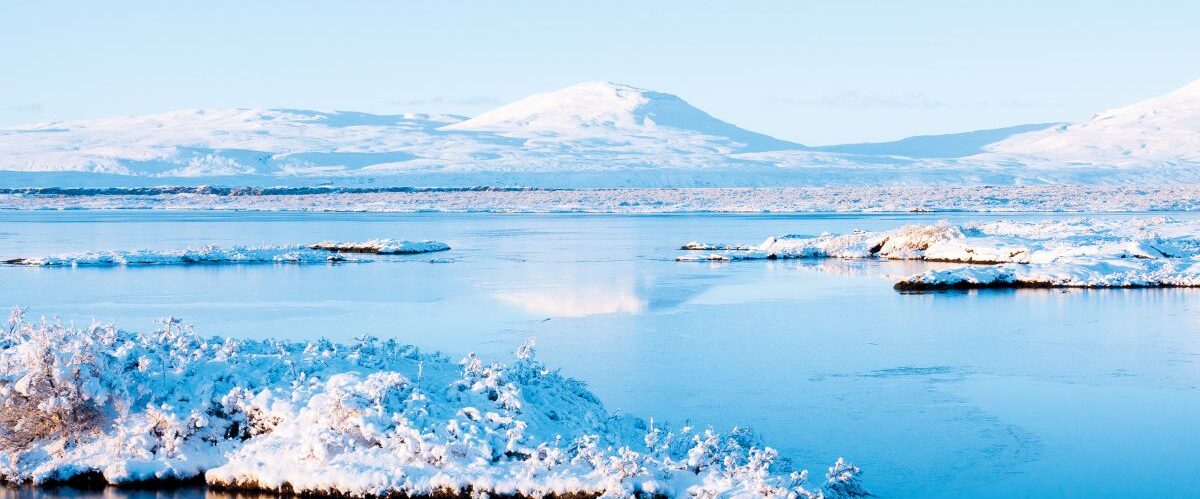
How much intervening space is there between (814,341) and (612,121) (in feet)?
552

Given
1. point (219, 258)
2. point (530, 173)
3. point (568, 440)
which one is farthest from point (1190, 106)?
point (568, 440)

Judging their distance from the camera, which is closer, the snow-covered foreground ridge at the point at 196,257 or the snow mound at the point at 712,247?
the snow-covered foreground ridge at the point at 196,257

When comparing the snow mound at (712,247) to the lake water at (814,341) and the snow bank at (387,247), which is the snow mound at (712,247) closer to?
the lake water at (814,341)

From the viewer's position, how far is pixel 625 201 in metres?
79.4

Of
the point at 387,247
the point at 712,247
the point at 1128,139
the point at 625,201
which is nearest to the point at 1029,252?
the point at 712,247

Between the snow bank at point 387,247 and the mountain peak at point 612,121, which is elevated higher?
the mountain peak at point 612,121

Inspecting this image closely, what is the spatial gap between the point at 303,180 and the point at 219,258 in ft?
298

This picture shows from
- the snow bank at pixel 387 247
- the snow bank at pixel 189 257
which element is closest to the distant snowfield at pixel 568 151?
the snow bank at pixel 387 247

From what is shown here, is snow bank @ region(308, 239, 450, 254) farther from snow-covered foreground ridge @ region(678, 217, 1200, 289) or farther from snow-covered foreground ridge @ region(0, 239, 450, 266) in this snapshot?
snow-covered foreground ridge @ region(678, 217, 1200, 289)

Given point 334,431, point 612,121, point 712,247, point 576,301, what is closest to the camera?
point 334,431

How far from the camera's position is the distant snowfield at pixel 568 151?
119 metres

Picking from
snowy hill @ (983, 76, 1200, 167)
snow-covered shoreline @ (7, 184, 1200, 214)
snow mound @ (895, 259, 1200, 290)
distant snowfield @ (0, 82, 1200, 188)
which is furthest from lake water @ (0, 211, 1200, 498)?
snowy hill @ (983, 76, 1200, 167)

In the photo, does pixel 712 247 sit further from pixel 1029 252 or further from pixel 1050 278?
pixel 1050 278

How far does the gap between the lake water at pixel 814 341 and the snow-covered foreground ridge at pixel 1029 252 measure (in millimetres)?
904
